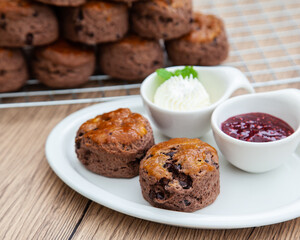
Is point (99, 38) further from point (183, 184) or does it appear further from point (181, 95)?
point (183, 184)

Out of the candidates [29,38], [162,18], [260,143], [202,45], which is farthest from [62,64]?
[260,143]

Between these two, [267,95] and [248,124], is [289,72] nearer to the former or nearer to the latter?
[267,95]

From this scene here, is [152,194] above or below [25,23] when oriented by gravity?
below

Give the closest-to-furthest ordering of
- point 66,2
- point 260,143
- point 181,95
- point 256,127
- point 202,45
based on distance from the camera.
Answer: point 260,143 < point 256,127 < point 181,95 < point 66,2 < point 202,45

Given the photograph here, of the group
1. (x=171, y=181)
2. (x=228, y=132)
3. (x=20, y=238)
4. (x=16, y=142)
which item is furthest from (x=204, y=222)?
(x=16, y=142)

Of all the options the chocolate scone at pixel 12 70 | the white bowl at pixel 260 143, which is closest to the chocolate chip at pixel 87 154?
the white bowl at pixel 260 143

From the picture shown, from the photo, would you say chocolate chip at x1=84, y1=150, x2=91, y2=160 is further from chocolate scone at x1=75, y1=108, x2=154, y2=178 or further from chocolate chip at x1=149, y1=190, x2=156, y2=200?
chocolate chip at x1=149, y1=190, x2=156, y2=200

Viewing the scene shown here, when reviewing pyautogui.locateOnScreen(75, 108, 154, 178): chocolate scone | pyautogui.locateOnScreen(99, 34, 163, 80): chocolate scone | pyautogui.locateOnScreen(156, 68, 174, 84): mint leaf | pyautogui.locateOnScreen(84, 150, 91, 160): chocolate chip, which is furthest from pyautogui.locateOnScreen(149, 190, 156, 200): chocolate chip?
pyautogui.locateOnScreen(99, 34, 163, 80): chocolate scone

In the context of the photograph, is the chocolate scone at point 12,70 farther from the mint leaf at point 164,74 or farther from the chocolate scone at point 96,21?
the mint leaf at point 164,74
